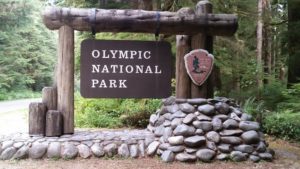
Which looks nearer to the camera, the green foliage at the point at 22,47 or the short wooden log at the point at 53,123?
the short wooden log at the point at 53,123

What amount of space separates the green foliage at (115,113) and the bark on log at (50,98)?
341 centimetres

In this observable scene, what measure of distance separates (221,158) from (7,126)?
24.7 ft

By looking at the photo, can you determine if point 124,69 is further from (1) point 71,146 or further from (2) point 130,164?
(2) point 130,164

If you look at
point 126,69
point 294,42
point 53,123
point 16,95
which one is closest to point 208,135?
point 126,69

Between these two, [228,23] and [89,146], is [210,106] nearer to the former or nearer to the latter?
[228,23]

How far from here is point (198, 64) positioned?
285 inches

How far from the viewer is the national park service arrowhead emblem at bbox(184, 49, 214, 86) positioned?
23.7 ft

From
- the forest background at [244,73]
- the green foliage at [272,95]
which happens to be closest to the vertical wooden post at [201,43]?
the forest background at [244,73]

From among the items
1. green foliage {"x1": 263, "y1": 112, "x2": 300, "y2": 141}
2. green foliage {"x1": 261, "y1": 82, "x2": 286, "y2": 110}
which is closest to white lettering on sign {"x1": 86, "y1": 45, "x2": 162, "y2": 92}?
green foliage {"x1": 263, "y1": 112, "x2": 300, "y2": 141}

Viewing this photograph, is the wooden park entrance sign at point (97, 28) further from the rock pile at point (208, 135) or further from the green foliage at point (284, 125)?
the green foliage at point (284, 125)

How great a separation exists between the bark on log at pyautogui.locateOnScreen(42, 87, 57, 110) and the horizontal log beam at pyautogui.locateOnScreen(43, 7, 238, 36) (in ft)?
3.99

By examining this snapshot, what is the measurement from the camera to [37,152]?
6.61m

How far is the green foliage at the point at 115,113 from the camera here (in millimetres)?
10609

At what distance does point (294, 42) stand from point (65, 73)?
7464 mm
